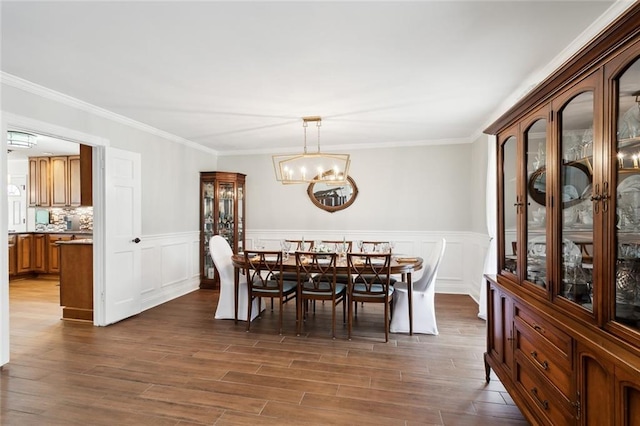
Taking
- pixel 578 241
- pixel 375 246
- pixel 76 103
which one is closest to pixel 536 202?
pixel 578 241

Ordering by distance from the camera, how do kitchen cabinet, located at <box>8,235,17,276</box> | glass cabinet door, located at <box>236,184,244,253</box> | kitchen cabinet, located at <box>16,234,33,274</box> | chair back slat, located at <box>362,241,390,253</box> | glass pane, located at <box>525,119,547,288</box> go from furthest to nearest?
kitchen cabinet, located at <box>16,234,33,274</box>, kitchen cabinet, located at <box>8,235,17,276</box>, glass cabinet door, located at <box>236,184,244,253</box>, chair back slat, located at <box>362,241,390,253</box>, glass pane, located at <box>525,119,547,288</box>

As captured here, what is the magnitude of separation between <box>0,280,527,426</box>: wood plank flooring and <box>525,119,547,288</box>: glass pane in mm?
1052

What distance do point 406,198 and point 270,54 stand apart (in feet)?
12.7

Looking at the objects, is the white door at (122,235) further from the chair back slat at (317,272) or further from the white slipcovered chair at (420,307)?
the white slipcovered chair at (420,307)

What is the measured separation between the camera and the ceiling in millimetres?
2080

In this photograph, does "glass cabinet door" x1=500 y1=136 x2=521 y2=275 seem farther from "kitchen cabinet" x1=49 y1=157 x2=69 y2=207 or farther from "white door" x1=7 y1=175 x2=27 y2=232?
"white door" x1=7 y1=175 x2=27 y2=232

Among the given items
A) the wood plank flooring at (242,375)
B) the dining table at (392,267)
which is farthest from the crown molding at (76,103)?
the wood plank flooring at (242,375)

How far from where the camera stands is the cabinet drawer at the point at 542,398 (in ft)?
5.22

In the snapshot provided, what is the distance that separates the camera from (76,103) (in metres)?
3.71

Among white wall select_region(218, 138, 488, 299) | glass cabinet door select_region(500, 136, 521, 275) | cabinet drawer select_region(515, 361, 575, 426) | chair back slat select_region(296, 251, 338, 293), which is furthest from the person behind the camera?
white wall select_region(218, 138, 488, 299)

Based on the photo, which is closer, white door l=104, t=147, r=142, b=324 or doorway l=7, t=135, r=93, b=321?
white door l=104, t=147, r=142, b=324

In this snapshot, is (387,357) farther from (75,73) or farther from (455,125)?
(75,73)

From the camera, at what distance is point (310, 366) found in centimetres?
297

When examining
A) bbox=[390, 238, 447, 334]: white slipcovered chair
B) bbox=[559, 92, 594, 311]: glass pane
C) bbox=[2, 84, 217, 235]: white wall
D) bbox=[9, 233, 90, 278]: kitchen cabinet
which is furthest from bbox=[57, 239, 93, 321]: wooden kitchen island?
bbox=[559, 92, 594, 311]: glass pane
